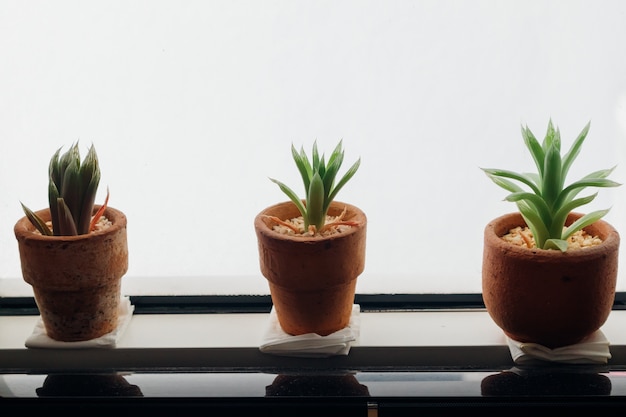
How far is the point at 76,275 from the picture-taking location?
137cm

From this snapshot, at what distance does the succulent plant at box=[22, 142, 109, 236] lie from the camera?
1.36m

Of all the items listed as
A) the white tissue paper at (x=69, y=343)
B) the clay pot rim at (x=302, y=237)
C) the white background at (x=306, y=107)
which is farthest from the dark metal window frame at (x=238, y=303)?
the clay pot rim at (x=302, y=237)

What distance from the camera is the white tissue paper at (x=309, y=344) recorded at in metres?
1.39

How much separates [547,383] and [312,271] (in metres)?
0.41

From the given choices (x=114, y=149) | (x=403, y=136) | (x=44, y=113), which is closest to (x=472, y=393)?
(x=403, y=136)

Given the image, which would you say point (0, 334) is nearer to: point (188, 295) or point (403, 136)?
point (188, 295)

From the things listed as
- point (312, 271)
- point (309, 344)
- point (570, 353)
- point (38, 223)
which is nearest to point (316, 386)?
point (309, 344)

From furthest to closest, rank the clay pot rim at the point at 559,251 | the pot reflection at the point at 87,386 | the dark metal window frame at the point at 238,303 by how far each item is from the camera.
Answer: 1. the dark metal window frame at the point at 238,303
2. the pot reflection at the point at 87,386
3. the clay pot rim at the point at 559,251

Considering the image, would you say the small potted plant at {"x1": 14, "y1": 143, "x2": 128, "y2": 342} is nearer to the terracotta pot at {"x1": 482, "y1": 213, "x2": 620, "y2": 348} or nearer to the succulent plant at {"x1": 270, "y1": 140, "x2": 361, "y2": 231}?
the succulent plant at {"x1": 270, "y1": 140, "x2": 361, "y2": 231}

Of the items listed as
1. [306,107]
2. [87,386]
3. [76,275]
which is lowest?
[87,386]

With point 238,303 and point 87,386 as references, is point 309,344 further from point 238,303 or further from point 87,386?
point 87,386

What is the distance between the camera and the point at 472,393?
1.34 metres

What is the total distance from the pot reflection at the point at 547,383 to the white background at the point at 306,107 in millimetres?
250

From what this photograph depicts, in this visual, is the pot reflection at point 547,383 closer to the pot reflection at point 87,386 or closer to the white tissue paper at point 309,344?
the white tissue paper at point 309,344
